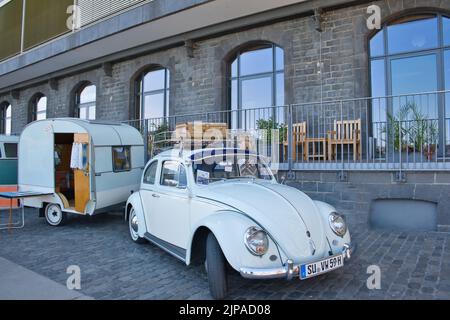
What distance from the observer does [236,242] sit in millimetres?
3463

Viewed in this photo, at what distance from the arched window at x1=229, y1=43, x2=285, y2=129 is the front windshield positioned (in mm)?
5336

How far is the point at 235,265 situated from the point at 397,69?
7887 millimetres

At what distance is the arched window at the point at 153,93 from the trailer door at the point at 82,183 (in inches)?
222

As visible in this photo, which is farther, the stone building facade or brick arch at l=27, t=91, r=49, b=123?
brick arch at l=27, t=91, r=49, b=123

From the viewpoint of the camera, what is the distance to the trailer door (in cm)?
723

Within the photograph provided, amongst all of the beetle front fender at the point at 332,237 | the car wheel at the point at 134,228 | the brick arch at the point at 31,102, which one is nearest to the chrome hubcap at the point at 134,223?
the car wheel at the point at 134,228

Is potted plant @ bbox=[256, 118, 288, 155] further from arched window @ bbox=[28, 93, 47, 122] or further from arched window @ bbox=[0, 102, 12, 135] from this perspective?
arched window @ bbox=[0, 102, 12, 135]

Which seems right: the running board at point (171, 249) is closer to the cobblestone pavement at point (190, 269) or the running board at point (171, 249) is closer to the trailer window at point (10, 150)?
the cobblestone pavement at point (190, 269)

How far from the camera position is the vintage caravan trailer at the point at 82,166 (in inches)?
287
